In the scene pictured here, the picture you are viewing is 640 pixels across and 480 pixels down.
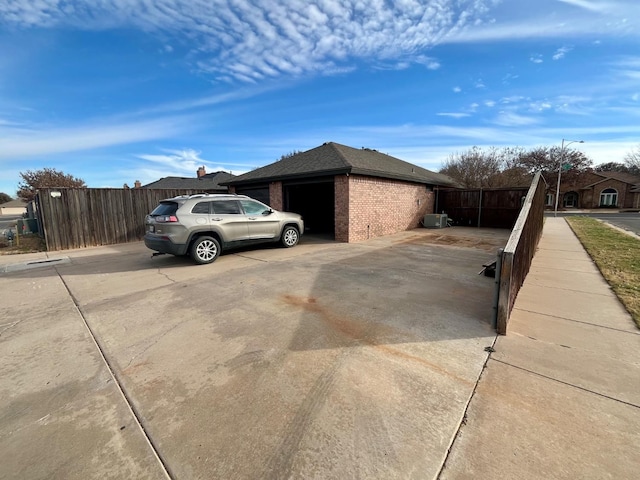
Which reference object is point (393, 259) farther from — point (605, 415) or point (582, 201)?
point (582, 201)

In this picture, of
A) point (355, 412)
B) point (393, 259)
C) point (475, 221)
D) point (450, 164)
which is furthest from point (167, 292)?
point (450, 164)

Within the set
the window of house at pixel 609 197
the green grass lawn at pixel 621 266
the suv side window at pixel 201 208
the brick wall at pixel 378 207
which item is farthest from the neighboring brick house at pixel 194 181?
the window of house at pixel 609 197

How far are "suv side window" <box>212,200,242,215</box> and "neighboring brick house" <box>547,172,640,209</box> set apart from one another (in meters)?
46.9

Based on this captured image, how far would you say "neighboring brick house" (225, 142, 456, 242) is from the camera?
399 inches

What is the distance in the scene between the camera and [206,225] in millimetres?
7043

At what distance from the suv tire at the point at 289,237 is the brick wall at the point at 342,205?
174 cm

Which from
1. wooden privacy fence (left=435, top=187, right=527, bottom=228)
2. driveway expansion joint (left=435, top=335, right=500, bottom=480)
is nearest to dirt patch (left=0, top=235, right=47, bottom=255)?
driveway expansion joint (left=435, top=335, right=500, bottom=480)

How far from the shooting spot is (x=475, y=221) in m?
15.9

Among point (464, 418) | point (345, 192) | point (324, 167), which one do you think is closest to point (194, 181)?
point (324, 167)

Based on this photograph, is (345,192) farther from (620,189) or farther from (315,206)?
(620,189)

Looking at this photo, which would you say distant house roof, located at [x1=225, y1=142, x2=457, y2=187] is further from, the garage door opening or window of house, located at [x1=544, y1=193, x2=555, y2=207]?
window of house, located at [x1=544, y1=193, x2=555, y2=207]

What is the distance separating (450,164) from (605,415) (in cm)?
2918

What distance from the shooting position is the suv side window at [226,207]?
7.36 metres

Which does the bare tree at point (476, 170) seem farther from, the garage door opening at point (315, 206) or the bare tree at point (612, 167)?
the bare tree at point (612, 167)
